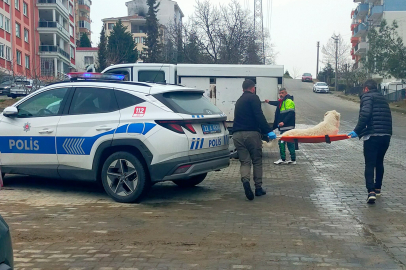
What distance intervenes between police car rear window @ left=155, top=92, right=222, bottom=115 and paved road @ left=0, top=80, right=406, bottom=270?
1.42 meters

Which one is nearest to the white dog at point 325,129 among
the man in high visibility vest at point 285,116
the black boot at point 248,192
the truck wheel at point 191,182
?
the man in high visibility vest at point 285,116

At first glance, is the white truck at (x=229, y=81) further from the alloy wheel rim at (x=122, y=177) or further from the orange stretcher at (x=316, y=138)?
the alloy wheel rim at (x=122, y=177)

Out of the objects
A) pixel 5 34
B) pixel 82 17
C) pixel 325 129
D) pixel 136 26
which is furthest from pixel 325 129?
pixel 82 17

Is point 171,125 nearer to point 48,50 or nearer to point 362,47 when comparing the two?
point 48,50

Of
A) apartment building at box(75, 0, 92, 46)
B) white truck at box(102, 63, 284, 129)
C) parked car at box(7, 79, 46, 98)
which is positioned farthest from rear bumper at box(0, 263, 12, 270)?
apartment building at box(75, 0, 92, 46)

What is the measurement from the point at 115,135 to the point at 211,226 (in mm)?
2202

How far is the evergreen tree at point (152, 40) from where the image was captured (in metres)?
59.6

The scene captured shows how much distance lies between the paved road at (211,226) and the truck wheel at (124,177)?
0.16m

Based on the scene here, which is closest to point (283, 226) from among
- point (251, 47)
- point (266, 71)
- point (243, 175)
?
point (243, 175)

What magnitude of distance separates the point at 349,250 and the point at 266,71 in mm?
8963

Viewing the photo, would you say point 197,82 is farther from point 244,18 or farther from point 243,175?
point 244,18

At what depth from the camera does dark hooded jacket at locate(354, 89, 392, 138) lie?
7715 millimetres

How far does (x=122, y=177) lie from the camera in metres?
7.69

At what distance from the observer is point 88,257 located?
5145mm
